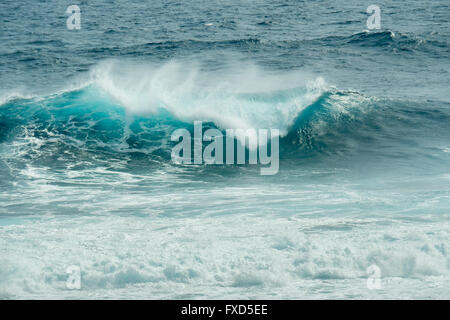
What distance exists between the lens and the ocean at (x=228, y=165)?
24.2 ft

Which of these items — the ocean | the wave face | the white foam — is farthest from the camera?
the white foam

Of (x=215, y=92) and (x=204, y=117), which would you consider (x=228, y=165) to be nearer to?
(x=204, y=117)

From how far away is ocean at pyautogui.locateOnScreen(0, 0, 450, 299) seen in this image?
7389mm

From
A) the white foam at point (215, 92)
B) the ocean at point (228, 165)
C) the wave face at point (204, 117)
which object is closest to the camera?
the ocean at point (228, 165)

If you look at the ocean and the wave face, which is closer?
the ocean

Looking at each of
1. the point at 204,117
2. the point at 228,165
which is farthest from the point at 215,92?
the point at 228,165

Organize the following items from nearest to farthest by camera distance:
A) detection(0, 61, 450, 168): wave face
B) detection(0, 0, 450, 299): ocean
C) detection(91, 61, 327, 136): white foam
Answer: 1. detection(0, 0, 450, 299): ocean
2. detection(0, 61, 450, 168): wave face
3. detection(91, 61, 327, 136): white foam

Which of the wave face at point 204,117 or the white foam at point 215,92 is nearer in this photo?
the wave face at point 204,117

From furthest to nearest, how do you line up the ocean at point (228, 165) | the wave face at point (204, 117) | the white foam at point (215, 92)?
the white foam at point (215, 92) < the wave face at point (204, 117) < the ocean at point (228, 165)

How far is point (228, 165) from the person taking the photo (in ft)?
41.9

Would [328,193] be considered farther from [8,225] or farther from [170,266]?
[8,225]
